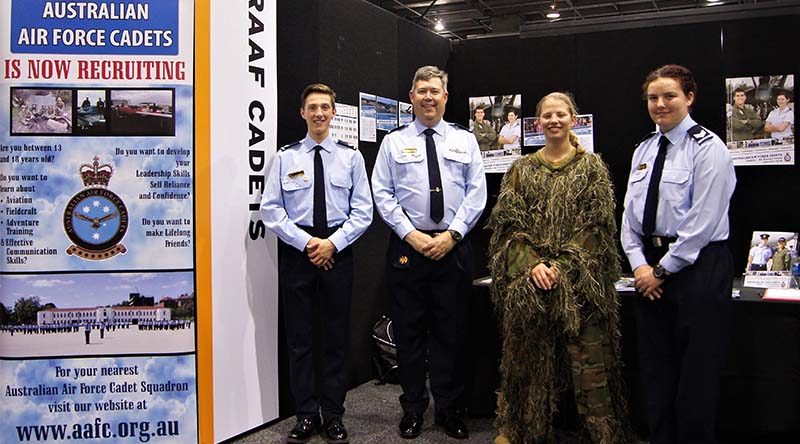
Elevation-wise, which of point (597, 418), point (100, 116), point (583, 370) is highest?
point (100, 116)

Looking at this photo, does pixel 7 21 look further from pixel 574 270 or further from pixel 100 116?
pixel 574 270

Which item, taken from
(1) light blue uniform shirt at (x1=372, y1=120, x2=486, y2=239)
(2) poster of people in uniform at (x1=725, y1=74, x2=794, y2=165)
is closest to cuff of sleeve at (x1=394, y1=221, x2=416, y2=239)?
(1) light blue uniform shirt at (x1=372, y1=120, x2=486, y2=239)

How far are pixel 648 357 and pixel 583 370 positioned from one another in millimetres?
257

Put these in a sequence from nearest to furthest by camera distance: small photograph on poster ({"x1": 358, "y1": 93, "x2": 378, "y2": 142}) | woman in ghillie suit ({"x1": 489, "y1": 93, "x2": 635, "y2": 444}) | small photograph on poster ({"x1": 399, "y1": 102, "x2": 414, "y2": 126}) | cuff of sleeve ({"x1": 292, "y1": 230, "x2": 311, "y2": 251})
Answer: woman in ghillie suit ({"x1": 489, "y1": 93, "x2": 635, "y2": 444}) → cuff of sleeve ({"x1": 292, "y1": 230, "x2": 311, "y2": 251}) → small photograph on poster ({"x1": 358, "y1": 93, "x2": 378, "y2": 142}) → small photograph on poster ({"x1": 399, "y1": 102, "x2": 414, "y2": 126})

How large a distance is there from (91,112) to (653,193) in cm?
238

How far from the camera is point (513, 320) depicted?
273cm

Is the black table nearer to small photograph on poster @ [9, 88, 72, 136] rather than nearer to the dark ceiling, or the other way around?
small photograph on poster @ [9, 88, 72, 136]

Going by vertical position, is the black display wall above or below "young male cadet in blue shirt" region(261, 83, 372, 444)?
above

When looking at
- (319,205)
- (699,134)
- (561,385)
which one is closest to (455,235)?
(319,205)

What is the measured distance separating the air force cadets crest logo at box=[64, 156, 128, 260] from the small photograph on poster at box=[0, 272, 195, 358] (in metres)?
0.12

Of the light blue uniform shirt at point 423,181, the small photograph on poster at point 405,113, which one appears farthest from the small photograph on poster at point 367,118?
the light blue uniform shirt at point 423,181

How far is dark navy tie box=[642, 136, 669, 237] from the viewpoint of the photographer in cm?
246

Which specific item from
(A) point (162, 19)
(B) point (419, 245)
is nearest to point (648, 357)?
(B) point (419, 245)

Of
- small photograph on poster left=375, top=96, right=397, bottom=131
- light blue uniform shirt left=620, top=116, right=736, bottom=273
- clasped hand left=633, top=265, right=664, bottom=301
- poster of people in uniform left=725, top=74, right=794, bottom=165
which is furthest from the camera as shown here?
small photograph on poster left=375, top=96, right=397, bottom=131
